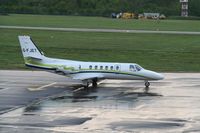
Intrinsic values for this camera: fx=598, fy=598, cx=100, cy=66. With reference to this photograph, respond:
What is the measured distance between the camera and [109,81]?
158 ft

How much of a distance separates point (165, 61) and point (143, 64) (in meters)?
3.59

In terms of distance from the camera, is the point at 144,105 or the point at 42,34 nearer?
the point at 144,105

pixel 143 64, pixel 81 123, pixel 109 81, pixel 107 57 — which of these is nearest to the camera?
pixel 81 123

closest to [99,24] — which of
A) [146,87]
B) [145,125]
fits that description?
[146,87]

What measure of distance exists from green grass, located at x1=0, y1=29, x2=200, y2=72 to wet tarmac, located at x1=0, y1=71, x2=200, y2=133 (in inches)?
437

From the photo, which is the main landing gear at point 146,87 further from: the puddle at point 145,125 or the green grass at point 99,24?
the green grass at point 99,24

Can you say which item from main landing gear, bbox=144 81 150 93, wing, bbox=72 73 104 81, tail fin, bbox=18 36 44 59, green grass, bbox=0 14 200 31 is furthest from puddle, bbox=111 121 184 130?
green grass, bbox=0 14 200 31

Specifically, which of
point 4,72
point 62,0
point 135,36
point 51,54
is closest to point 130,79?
point 4,72

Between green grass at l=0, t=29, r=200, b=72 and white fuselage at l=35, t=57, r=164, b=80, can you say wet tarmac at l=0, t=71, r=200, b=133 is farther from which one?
green grass at l=0, t=29, r=200, b=72

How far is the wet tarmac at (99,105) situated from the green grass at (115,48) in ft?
36.5

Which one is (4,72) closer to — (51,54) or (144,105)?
(51,54)

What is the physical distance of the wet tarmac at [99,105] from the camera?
2780 centimetres

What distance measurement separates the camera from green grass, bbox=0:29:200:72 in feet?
203

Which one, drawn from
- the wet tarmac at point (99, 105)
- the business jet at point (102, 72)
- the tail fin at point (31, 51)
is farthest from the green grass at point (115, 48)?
the business jet at point (102, 72)
